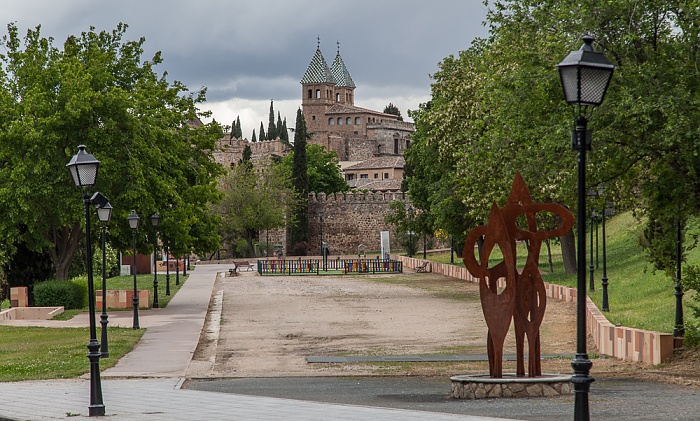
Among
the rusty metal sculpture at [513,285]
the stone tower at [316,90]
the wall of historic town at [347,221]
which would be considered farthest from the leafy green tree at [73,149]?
the stone tower at [316,90]

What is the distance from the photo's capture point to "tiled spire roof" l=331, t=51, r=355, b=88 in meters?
174

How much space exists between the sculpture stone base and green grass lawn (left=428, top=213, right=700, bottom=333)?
821 centimetres

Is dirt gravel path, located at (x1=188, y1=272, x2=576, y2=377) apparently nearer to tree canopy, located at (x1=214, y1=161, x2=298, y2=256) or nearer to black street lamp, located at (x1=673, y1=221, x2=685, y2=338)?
black street lamp, located at (x1=673, y1=221, x2=685, y2=338)

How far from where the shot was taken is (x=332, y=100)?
555ft

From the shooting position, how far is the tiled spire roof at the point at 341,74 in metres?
174

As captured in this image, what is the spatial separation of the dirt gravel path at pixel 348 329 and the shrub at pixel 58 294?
482 cm

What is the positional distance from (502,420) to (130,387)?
683cm

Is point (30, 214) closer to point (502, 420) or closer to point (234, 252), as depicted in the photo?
point (502, 420)

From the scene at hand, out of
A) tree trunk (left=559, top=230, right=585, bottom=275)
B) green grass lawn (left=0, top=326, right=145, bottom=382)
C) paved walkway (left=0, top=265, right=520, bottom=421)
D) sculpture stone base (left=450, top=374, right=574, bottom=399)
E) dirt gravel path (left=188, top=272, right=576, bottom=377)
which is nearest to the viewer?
paved walkway (left=0, top=265, right=520, bottom=421)

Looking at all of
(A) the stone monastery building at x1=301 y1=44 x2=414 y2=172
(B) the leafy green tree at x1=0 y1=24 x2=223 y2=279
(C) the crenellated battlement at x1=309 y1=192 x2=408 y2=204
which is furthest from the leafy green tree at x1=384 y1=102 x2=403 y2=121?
(B) the leafy green tree at x1=0 y1=24 x2=223 y2=279

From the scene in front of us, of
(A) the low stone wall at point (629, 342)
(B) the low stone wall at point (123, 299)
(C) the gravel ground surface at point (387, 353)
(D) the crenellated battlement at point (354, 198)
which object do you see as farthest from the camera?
(D) the crenellated battlement at point (354, 198)

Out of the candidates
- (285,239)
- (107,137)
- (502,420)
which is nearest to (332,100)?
(285,239)

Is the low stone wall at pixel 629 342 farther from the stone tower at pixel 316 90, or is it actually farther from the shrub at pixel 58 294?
the stone tower at pixel 316 90

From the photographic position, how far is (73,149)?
33.3 m
